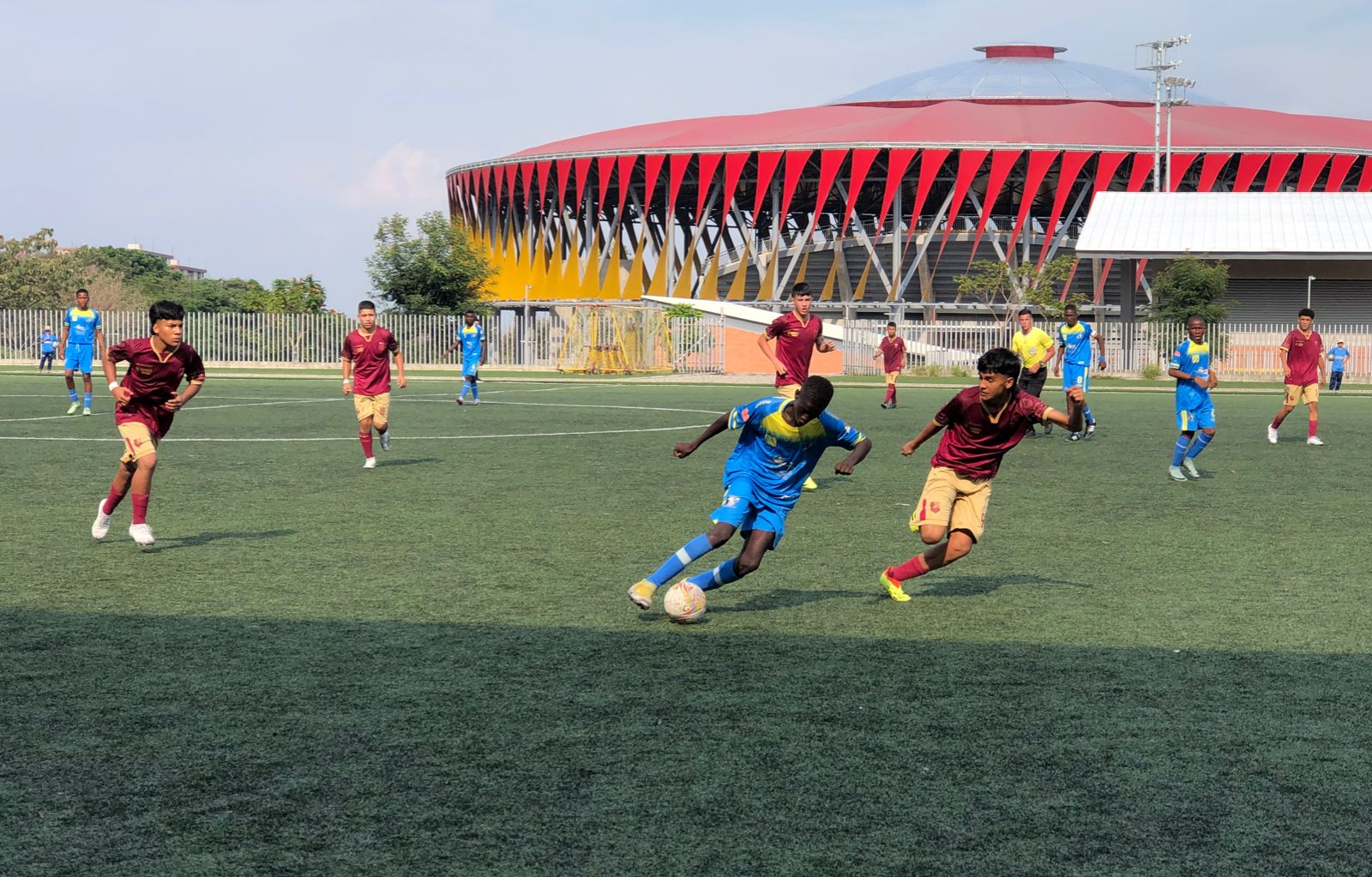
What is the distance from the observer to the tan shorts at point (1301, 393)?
20.3 meters

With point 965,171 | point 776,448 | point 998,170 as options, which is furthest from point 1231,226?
point 776,448

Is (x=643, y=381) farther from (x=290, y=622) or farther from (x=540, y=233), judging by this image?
(x=540, y=233)

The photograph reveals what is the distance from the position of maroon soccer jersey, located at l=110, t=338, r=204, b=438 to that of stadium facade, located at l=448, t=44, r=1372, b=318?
59594 mm

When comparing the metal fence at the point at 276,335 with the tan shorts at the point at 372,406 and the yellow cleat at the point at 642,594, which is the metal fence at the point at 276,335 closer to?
the tan shorts at the point at 372,406

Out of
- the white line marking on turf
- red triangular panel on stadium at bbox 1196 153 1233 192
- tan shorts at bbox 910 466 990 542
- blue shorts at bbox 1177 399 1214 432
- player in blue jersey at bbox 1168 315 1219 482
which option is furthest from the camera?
red triangular panel on stadium at bbox 1196 153 1233 192

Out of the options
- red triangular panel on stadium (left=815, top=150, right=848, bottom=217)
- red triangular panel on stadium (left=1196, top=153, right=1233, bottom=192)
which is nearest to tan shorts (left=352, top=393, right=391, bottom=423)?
red triangular panel on stadium (left=815, top=150, right=848, bottom=217)

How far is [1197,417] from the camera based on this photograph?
637 inches

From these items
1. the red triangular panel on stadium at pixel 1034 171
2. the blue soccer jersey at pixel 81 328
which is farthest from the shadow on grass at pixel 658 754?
the red triangular panel on stadium at pixel 1034 171

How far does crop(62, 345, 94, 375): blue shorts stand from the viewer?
81.2 ft

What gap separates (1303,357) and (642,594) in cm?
1486

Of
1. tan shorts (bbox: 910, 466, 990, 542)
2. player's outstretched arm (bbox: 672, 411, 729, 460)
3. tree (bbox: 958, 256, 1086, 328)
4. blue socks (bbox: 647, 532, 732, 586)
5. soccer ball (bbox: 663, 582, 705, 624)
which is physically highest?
tree (bbox: 958, 256, 1086, 328)

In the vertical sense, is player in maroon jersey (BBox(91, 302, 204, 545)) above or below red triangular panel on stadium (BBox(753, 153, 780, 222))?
below

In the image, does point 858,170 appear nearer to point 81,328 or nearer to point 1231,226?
point 1231,226

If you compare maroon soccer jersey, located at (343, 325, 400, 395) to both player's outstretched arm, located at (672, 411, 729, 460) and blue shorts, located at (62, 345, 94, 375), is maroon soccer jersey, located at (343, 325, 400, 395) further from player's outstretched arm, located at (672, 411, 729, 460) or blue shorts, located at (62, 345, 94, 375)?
blue shorts, located at (62, 345, 94, 375)
